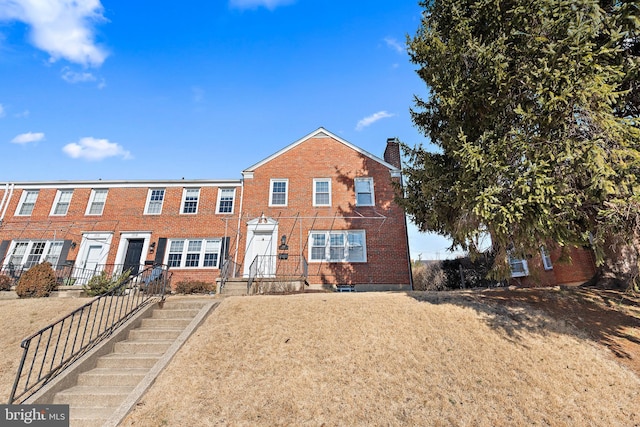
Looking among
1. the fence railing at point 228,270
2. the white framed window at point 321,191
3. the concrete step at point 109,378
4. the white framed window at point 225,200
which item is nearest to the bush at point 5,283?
the fence railing at point 228,270

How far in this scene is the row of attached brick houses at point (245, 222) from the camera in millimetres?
16672

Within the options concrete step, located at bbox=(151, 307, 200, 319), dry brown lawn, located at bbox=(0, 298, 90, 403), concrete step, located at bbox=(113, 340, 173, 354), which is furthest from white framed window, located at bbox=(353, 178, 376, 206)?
dry brown lawn, located at bbox=(0, 298, 90, 403)

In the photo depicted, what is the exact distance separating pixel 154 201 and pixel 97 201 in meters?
3.46

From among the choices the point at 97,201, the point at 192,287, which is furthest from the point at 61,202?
the point at 192,287

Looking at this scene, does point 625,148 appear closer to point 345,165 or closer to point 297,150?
point 345,165

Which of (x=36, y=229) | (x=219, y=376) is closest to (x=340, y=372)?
(x=219, y=376)

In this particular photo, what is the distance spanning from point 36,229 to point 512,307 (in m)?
23.9

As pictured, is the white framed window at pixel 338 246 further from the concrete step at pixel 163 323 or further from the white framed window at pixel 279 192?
the concrete step at pixel 163 323

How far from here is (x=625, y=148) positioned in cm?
615

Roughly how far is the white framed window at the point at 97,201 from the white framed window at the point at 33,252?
2323mm

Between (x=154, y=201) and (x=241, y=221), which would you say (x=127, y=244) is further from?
(x=241, y=221)

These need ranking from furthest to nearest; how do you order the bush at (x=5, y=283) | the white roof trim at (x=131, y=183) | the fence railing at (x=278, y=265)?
the white roof trim at (x=131, y=183) → the fence railing at (x=278, y=265) → the bush at (x=5, y=283)

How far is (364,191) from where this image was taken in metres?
18.0

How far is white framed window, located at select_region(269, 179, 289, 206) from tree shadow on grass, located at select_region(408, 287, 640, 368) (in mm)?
9919
